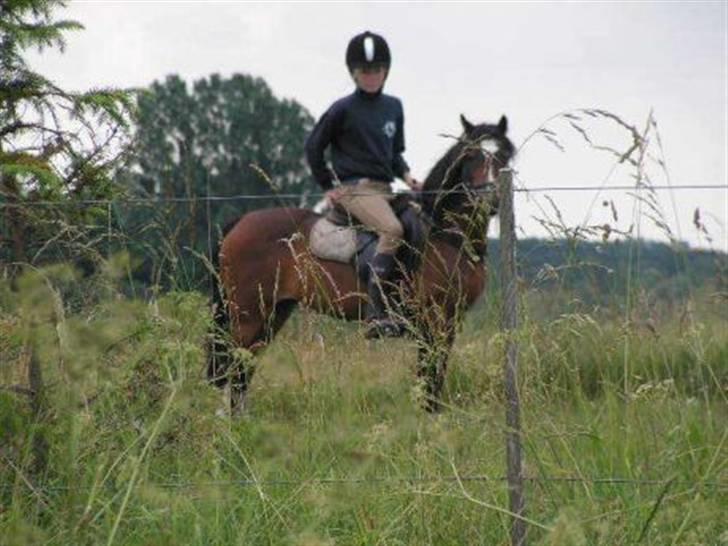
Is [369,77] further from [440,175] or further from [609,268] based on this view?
[609,268]

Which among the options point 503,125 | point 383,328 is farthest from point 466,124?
point 383,328

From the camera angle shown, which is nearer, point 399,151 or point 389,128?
point 389,128

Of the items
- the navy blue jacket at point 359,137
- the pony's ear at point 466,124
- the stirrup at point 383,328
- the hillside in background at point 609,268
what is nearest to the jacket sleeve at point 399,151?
the navy blue jacket at point 359,137

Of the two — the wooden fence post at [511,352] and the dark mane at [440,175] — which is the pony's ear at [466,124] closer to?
the dark mane at [440,175]

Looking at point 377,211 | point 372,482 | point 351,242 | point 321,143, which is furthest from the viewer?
point 351,242

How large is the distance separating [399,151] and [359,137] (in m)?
0.36

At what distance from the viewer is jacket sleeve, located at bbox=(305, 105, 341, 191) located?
9172mm

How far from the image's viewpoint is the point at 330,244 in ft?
31.0

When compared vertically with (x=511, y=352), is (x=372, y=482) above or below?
below

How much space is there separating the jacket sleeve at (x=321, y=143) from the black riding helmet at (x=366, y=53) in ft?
1.13

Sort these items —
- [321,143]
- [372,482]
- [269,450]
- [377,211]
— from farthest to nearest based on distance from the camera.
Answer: [321,143], [377,211], [269,450], [372,482]

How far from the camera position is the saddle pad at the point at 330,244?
9367 millimetres

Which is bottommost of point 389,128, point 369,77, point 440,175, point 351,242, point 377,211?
point 351,242

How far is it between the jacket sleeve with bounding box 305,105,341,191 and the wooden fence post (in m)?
4.70
